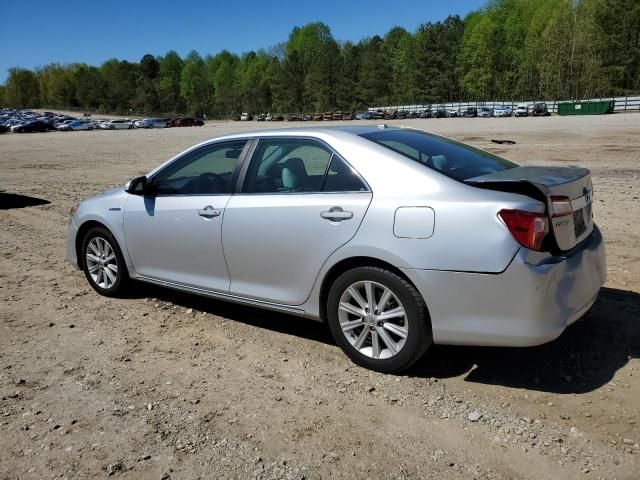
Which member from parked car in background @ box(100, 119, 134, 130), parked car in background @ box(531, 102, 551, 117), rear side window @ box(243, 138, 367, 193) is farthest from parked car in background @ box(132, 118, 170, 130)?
rear side window @ box(243, 138, 367, 193)

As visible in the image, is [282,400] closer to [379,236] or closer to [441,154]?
[379,236]

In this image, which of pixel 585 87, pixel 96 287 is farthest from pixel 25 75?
pixel 96 287

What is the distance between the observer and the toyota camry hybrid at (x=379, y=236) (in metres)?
3.36

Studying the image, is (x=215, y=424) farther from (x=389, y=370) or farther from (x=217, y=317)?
(x=217, y=317)

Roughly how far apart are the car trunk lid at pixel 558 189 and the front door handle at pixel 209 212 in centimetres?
197

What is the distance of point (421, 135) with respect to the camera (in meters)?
4.70

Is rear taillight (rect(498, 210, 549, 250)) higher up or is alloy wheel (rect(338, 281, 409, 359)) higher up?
rear taillight (rect(498, 210, 549, 250))

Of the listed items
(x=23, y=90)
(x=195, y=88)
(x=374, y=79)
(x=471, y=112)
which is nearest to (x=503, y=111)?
(x=471, y=112)

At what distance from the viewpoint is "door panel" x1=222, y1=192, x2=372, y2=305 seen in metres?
3.88

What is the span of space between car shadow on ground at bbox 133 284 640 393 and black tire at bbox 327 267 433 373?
8.0 inches

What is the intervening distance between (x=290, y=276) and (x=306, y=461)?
147 centimetres

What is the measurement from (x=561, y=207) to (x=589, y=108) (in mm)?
66380

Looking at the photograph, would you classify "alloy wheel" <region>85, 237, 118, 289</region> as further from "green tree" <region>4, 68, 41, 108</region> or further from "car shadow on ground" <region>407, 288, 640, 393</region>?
"green tree" <region>4, 68, 41, 108</region>

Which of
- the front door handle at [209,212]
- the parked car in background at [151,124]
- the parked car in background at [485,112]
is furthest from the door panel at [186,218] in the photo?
the parked car in background at [151,124]
